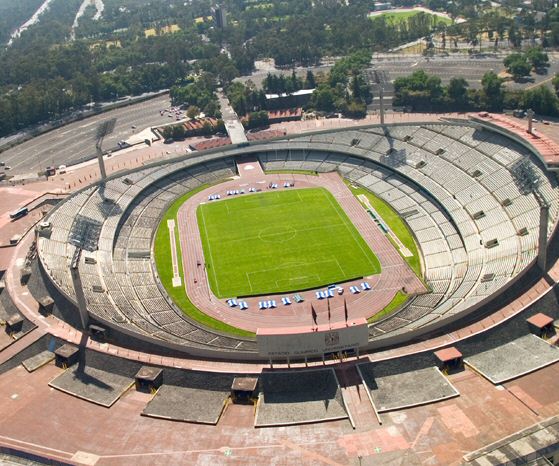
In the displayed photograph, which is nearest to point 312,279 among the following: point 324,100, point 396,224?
point 396,224

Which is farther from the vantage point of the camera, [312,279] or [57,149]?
[57,149]

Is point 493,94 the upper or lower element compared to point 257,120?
lower

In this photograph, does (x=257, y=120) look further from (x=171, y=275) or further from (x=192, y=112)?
(x=171, y=275)

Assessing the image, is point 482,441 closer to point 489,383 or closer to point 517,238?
point 489,383

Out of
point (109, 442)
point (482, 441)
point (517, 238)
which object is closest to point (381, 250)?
point (517, 238)

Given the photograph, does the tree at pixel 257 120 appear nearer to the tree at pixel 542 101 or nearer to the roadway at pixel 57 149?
the roadway at pixel 57 149

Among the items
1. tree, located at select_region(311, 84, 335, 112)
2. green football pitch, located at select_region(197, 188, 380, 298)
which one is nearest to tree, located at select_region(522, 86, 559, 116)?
tree, located at select_region(311, 84, 335, 112)

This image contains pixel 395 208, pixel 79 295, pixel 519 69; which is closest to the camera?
pixel 79 295
